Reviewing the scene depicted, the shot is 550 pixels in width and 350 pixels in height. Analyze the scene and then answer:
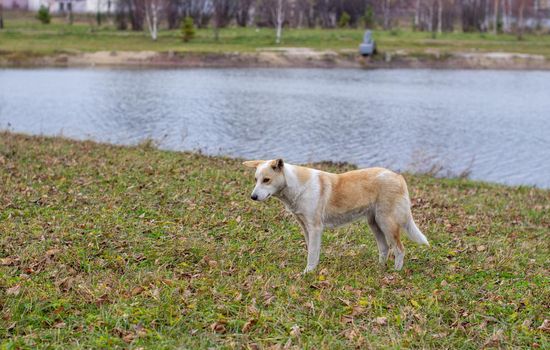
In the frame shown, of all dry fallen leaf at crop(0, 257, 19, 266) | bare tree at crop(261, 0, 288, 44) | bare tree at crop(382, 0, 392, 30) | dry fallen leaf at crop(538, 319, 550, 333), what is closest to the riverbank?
bare tree at crop(261, 0, 288, 44)

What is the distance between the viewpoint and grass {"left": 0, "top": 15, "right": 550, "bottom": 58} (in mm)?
62406

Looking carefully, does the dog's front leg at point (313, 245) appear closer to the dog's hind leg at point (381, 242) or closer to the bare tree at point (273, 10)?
the dog's hind leg at point (381, 242)

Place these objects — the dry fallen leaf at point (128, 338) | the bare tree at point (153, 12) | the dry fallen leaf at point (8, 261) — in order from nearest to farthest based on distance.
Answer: the dry fallen leaf at point (128, 338)
the dry fallen leaf at point (8, 261)
the bare tree at point (153, 12)

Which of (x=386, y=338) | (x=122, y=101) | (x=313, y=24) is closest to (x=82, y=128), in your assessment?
(x=122, y=101)

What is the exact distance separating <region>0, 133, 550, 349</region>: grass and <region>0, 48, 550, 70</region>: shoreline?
45103 millimetres

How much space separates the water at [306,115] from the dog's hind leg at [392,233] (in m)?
13.1

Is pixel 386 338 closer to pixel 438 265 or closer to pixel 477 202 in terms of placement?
pixel 438 265

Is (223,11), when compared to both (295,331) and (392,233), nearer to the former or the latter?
(392,233)

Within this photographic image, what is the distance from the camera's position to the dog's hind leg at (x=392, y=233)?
30.1ft

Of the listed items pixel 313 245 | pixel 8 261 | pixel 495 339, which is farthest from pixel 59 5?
pixel 495 339

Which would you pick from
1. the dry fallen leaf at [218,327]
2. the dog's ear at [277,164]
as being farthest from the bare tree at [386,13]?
the dry fallen leaf at [218,327]

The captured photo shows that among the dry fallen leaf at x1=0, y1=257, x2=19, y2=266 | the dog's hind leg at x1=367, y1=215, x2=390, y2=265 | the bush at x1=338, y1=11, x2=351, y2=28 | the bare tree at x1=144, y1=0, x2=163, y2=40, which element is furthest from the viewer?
the bush at x1=338, y1=11, x2=351, y2=28

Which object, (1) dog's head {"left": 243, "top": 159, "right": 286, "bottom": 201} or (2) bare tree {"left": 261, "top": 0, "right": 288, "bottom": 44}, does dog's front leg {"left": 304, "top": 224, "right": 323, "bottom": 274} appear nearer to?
(1) dog's head {"left": 243, "top": 159, "right": 286, "bottom": 201}

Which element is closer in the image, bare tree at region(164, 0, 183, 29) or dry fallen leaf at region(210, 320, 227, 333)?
dry fallen leaf at region(210, 320, 227, 333)
